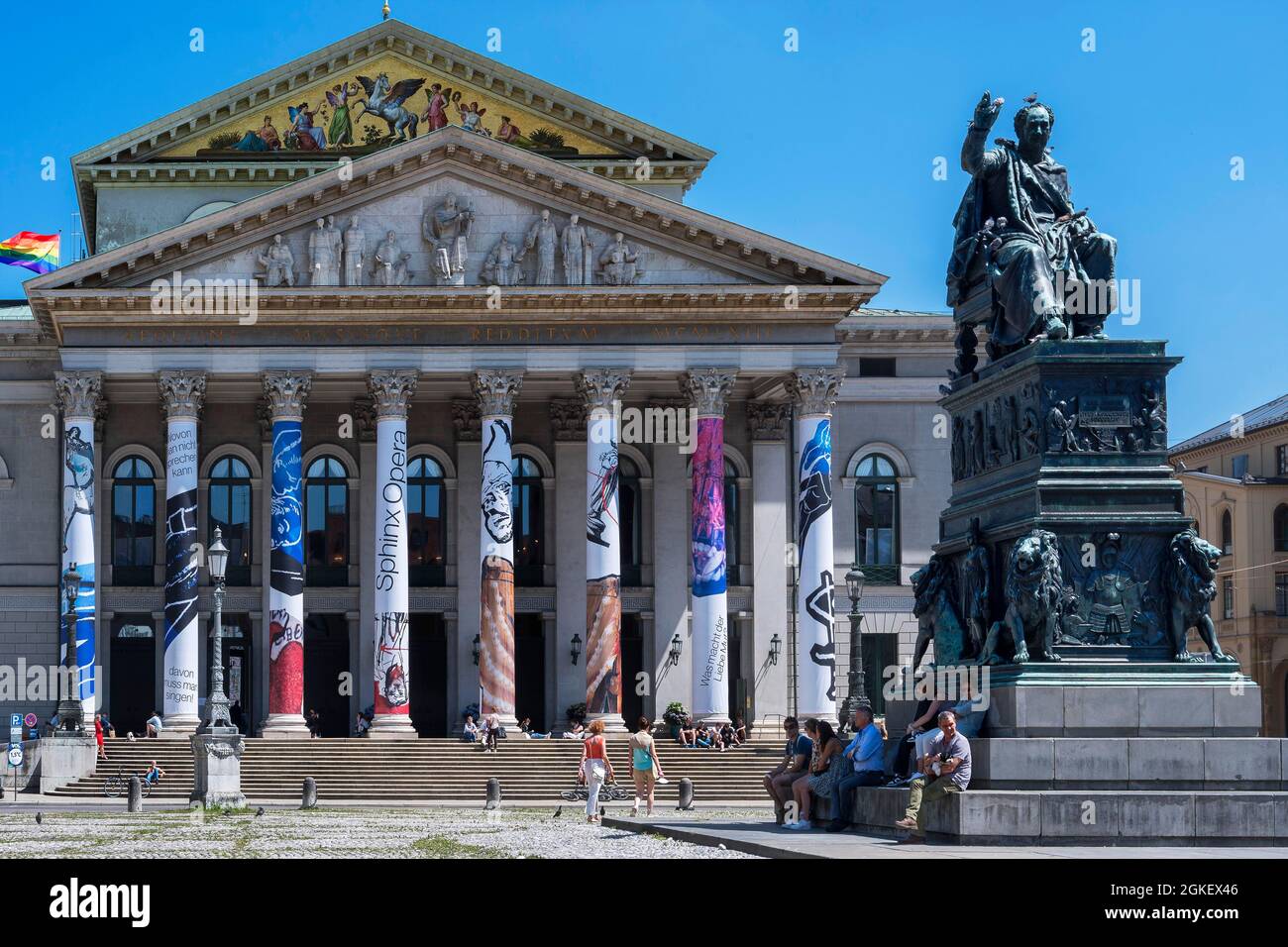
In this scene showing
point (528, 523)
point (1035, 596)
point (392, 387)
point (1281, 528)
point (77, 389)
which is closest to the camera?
point (1035, 596)

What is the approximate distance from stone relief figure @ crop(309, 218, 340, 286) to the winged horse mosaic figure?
34.7 ft

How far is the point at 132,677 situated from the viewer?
6203 centimetres

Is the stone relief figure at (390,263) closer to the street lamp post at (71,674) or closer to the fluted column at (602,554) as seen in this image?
the fluted column at (602,554)

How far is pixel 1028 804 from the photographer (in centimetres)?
1636

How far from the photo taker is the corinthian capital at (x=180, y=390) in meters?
56.7

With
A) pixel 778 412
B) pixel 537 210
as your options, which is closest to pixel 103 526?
pixel 537 210

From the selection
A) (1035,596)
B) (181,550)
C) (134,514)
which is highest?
(134,514)

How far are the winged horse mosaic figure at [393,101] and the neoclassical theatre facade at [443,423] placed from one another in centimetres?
9

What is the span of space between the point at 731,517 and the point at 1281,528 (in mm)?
30315

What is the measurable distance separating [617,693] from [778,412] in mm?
11247

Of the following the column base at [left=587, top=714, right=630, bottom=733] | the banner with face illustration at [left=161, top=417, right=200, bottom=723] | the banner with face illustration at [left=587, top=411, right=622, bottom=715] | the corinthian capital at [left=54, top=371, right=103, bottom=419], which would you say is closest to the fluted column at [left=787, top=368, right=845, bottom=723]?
the column base at [left=587, top=714, right=630, bottom=733]

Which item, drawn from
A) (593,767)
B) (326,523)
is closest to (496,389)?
(326,523)

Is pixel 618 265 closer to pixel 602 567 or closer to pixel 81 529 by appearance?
pixel 602 567

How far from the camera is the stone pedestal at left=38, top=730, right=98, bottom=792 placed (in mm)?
51406
